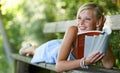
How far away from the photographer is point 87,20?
305cm

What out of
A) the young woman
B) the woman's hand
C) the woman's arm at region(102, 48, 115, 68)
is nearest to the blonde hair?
the young woman

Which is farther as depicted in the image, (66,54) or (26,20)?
(26,20)

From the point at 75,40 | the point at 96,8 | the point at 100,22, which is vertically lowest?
the point at 75,40

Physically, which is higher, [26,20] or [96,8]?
[96,8]

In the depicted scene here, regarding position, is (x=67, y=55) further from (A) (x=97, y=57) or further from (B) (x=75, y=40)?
(A) (x=97, y=57)

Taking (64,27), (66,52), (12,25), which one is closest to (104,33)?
(66,52)

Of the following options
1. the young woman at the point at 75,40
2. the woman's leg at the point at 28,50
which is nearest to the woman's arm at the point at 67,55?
the young woman at the point at 75,40

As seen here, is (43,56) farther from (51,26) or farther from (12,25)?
(12,25)

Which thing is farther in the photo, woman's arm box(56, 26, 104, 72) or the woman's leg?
the woman's leg

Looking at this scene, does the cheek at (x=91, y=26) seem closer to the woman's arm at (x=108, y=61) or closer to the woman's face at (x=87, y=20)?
the woman's face at (x=87, y=20)

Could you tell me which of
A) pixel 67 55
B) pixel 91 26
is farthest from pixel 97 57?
pixel 91 26

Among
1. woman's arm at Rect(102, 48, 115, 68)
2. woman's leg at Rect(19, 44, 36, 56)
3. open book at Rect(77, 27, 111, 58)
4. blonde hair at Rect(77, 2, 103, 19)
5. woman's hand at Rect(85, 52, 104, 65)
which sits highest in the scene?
blonde hair at Rect(77, 2, 103, 19)

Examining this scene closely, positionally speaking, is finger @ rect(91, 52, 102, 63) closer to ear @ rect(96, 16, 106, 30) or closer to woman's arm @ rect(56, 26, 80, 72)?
woman's arm @ rect(56, 26, 80, 72)

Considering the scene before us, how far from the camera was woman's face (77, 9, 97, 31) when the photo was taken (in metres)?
3.04
